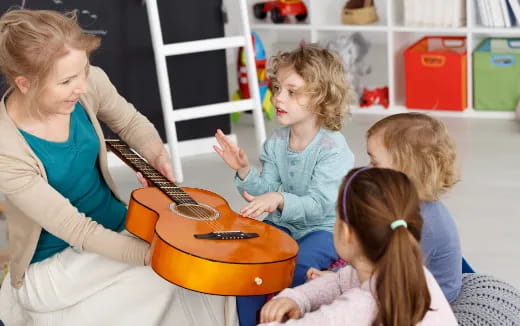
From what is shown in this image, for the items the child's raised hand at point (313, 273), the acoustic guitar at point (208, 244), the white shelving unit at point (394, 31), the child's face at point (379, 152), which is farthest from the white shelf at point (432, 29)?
the child's raised hand at point (313, 273)

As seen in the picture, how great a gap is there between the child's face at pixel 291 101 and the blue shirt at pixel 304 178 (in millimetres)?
76

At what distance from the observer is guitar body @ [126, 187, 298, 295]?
2.01 metres

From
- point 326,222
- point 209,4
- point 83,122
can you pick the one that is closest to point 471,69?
point 209,4

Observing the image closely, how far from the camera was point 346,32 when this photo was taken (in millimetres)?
4824

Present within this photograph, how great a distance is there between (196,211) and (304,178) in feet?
1.06

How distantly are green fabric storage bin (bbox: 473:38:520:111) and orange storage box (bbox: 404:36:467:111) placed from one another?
7 centimetres

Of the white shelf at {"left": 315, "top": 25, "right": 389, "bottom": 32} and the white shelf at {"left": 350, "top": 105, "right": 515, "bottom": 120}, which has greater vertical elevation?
the white shelf at {"left": 315, "top": 25, "right": 389, "bottom": 32}

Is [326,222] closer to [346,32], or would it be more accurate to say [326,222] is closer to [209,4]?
[209,4]

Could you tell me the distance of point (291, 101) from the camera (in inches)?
95.5

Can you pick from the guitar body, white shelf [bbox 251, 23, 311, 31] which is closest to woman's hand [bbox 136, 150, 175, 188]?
the guitar body

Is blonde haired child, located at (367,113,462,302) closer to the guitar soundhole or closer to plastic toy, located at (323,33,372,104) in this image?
the guitar soundhole

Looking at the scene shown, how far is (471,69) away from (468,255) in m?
1.52

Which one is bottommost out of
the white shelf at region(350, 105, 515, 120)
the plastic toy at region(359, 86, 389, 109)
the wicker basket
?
the white shelf at region(350, 105, 515, 120)

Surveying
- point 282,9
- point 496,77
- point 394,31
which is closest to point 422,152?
point 496,77
